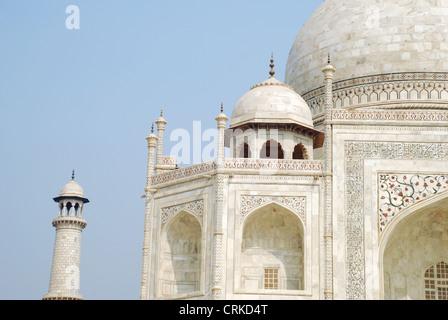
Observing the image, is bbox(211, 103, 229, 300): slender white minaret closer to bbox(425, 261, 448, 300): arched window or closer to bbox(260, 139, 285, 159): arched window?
bbox(260, 139, 285, 159): arched window

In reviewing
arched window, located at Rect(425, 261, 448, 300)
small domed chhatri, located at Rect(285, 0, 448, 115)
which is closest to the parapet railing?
arched window, located at Rect(425, 261, 448, 300)

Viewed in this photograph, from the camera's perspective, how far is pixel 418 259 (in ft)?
54.8

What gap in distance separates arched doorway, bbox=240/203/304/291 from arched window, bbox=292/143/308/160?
1.64 metres

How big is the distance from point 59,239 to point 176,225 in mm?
10485

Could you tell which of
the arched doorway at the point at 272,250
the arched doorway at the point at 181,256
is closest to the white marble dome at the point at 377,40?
the arched doorway at the point at 272,250

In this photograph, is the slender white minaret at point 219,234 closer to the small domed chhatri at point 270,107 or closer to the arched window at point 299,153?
the small domed chhatri at point 270,107

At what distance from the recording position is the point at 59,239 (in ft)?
87.1

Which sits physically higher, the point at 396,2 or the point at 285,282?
the point at 396,2
